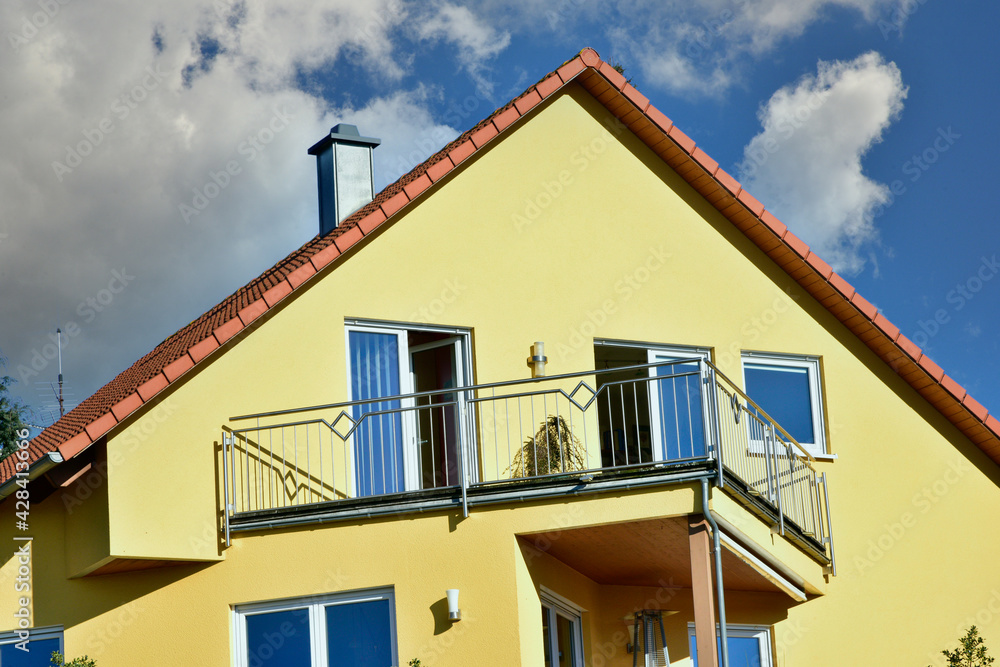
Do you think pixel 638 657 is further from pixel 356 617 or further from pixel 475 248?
pixel 475 248

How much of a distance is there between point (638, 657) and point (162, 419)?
19.9 feet

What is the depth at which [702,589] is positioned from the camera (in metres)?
10.1

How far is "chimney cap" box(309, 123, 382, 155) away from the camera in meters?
16.0

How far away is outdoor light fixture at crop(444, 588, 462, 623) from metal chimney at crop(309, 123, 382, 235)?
6.64 meters

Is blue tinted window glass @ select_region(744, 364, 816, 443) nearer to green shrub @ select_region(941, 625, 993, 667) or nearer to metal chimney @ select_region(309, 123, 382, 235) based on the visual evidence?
green shrub @ select_region(941, 625, 993, 667)

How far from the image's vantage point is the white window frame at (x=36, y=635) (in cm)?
1112

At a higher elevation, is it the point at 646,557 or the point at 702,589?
the point at 646,557

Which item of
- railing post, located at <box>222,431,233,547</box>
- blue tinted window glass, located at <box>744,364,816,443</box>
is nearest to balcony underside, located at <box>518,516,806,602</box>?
blue tinted window glass, located at <box>744,364,816,443</box>

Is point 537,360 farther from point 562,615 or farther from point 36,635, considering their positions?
point 36,635

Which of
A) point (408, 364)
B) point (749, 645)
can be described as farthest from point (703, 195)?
point (749, 645)

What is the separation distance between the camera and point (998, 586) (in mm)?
14414

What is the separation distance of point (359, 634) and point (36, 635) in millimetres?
3267

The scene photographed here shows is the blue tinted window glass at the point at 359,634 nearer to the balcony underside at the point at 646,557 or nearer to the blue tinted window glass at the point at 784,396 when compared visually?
the balcony underside at the point at 646,557

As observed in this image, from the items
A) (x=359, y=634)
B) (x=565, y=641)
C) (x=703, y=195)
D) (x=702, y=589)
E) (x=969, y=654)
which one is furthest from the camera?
(x=703, y=195)
